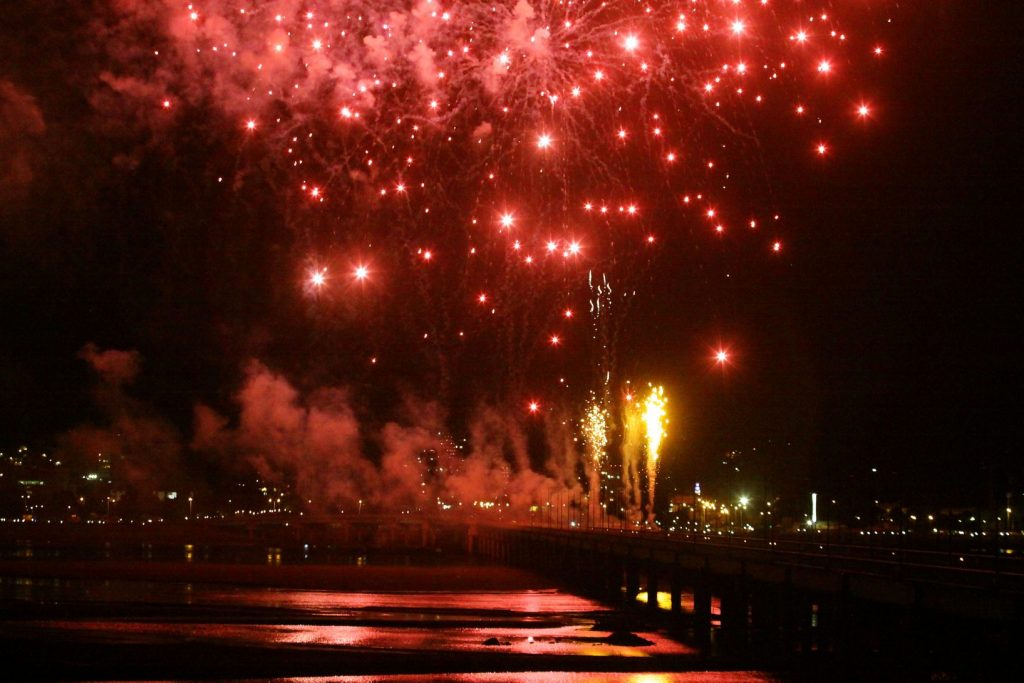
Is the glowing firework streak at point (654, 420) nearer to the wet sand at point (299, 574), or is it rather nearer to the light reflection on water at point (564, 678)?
the wet sand at point (299, 574)

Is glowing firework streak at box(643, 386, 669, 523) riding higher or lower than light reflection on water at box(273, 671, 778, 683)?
higher

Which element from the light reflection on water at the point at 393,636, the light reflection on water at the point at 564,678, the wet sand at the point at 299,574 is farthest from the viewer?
the wet sand at the point at 299,574

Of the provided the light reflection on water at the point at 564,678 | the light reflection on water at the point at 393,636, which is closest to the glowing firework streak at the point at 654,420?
the light reflection on water at the point at 393,636

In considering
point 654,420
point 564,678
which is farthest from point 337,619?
point 654,420

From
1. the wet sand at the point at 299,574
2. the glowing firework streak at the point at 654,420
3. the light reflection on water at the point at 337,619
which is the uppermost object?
the glowing firework streak at the point at 654,420

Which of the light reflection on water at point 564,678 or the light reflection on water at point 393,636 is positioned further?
the light reflection on water at point 393,636

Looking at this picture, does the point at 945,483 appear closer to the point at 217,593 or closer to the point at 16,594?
the point at 217,593

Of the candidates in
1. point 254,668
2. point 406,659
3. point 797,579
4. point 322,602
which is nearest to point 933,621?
point 797,579

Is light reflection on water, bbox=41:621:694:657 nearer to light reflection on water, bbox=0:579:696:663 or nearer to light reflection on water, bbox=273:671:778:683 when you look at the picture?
light reflection on water, bbox=0:579:696:663

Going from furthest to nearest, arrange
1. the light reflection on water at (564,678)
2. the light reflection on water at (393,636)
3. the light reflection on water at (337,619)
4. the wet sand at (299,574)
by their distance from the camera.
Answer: the wet sand at (299,574) → the light reflection on water at (337,619) → the light reflection on water at (393,636) → the light reflection on water at (564,678)

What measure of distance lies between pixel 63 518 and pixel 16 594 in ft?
338

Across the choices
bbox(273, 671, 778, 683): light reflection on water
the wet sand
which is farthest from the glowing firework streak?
bbox(273, 671, 778, 683): light reflection on water

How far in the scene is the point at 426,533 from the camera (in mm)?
114438

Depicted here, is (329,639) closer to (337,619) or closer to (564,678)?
(337,619)
